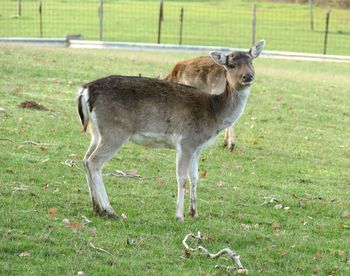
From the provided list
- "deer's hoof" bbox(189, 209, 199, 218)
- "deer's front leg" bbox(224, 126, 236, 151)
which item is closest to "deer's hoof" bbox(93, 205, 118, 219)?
"deer's hoof" bbox(189, 209, 199, 218)

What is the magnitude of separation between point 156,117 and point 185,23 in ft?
115

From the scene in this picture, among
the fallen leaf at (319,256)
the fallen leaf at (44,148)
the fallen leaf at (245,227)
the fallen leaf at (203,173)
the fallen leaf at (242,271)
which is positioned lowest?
the fallen leaf at (203,173)

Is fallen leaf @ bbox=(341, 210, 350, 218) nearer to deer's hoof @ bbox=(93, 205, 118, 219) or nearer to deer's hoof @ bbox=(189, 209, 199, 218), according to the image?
deer's hoof @ bbox=(189, 209, 199, 218)

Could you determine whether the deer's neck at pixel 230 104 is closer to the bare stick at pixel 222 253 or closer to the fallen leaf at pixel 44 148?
the bare stick at pixel 222 253

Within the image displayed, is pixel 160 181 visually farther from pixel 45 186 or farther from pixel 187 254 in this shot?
pixel 187 254

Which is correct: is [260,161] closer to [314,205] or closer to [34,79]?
[314,205]

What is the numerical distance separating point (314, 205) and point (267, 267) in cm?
283

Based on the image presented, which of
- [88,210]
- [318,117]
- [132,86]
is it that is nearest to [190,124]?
[132,86]

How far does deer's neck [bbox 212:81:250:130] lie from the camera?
30.6ft

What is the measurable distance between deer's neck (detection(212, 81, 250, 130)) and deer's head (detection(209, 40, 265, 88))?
9 centimetres

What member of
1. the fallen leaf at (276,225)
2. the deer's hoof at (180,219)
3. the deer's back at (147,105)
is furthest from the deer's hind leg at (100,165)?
the fallen leaf at (276,225)

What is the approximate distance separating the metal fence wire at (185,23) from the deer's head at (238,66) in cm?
2409

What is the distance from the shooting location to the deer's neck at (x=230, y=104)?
931 cm

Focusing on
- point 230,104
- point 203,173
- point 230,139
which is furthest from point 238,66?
point 230,139
